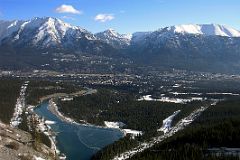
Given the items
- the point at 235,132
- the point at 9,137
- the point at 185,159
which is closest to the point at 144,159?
the point at 185,159

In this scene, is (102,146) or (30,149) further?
(102,146)

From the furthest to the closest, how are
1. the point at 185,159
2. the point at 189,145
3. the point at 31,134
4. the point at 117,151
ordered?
1. the point at 31,134
2. the point at 117,151
3. the point at 189,145
4. the point at 185,159

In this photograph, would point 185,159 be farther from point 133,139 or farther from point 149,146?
point 133,139

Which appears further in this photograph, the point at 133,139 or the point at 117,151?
the point at 133,139

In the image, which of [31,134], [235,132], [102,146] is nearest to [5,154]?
[31,134]

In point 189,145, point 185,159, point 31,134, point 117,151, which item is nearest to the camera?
point 185,159

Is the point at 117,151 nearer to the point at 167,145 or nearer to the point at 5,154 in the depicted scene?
the point at 167,145

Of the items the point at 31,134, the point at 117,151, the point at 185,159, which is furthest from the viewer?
the point at 31,134

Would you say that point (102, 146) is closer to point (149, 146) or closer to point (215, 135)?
point (149, 146)
